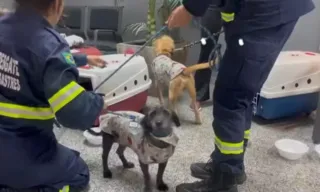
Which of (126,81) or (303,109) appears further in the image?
(303,109)

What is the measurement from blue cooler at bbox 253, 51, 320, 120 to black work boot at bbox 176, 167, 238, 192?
71 cm

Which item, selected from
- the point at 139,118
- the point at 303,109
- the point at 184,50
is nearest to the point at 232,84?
the point at 139,118

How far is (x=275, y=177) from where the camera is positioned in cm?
158

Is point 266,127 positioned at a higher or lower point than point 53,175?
lower

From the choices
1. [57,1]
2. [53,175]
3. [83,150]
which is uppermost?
[57,1]

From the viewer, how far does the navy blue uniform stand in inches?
46.0

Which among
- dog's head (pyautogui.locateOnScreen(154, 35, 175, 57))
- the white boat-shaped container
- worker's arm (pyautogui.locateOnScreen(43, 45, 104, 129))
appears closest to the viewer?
worker's arm (pyautogui.locateOnScreen(43, 45, 104, 129))

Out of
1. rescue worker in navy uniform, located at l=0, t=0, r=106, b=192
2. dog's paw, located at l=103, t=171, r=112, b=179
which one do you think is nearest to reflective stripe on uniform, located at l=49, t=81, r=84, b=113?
rescue worker in navy uniform, located at l=0, t=0, r=106, b=192

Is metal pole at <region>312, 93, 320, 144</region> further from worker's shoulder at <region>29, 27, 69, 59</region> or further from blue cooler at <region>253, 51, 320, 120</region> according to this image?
worker's shoulder at <region>29, 27, 69, 59</region>

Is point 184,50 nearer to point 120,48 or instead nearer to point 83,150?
point 120,48

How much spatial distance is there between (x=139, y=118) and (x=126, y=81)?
53cm

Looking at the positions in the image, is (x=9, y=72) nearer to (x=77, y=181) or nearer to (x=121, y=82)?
(x=77, y=181)

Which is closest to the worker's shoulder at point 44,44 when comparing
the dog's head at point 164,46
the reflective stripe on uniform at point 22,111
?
the reflective stripe on uniform at point 22,111

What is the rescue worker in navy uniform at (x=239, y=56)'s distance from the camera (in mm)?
1171
